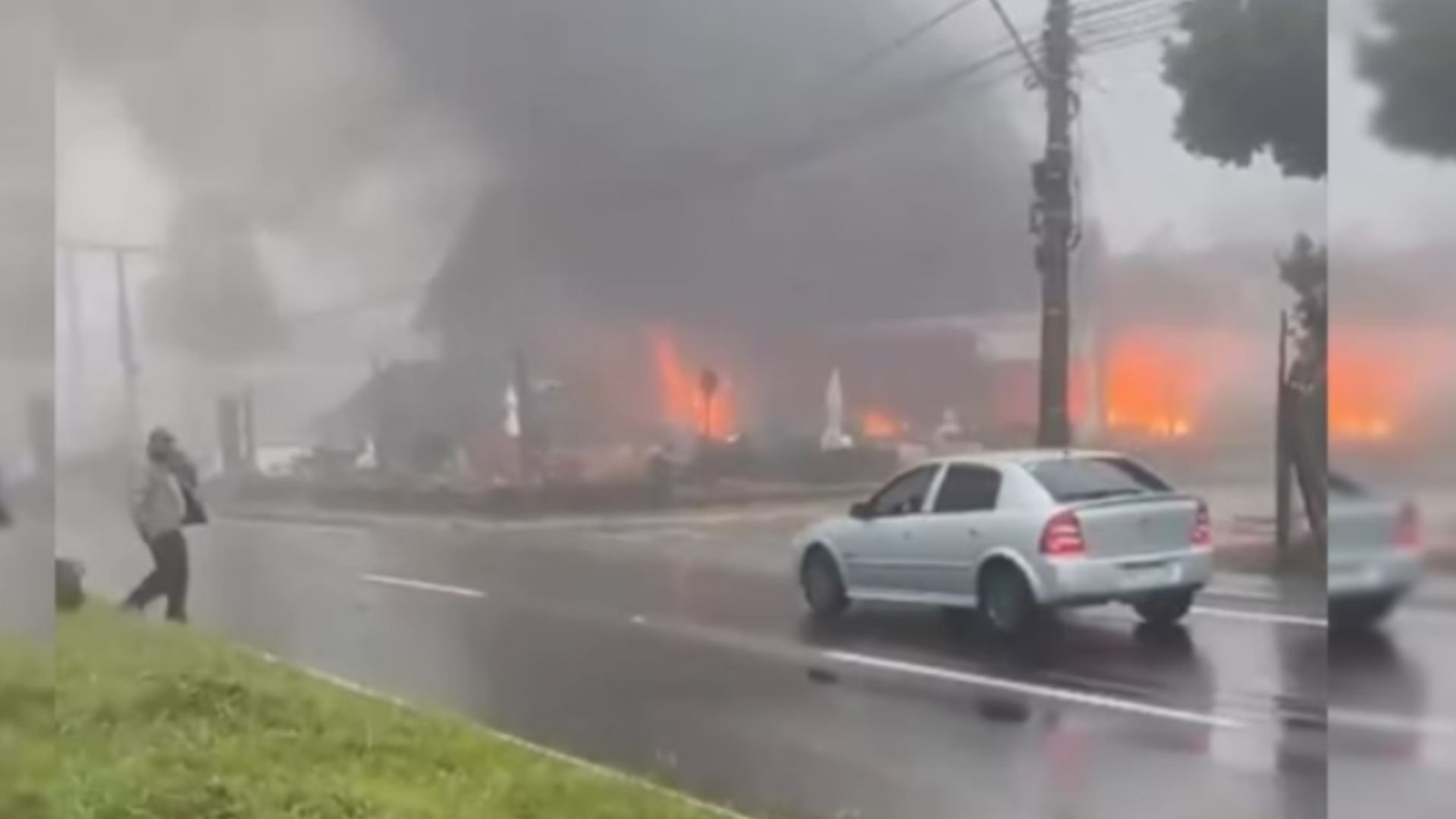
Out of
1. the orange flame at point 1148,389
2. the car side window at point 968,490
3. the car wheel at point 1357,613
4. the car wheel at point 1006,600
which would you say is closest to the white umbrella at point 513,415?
the car side window at point 968,490

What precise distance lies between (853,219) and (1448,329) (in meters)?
1.02

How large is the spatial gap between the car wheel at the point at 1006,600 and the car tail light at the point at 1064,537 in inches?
2.9

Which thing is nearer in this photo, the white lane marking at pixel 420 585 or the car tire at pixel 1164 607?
the car tire at pixel 1164 607

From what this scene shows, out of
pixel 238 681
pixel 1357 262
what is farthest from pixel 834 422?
pixel 238 681

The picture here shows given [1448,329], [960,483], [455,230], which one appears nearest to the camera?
[1448,329]

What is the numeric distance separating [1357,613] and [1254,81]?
0.91 m

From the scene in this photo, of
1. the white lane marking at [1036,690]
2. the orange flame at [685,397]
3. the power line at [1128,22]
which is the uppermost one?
the power line at [1128,22]

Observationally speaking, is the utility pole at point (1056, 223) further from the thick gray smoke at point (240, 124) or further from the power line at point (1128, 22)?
the thick gray smoke at point (240, 124)

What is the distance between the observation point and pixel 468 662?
3289 millimetres

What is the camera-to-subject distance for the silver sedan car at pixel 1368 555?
284 cm

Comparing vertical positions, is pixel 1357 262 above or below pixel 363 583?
above

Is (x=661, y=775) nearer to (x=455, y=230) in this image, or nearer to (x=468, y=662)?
(x=468, y=662)

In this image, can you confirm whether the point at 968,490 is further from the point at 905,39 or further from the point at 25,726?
the point at 25,726

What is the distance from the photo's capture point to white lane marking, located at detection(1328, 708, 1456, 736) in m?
2.80
